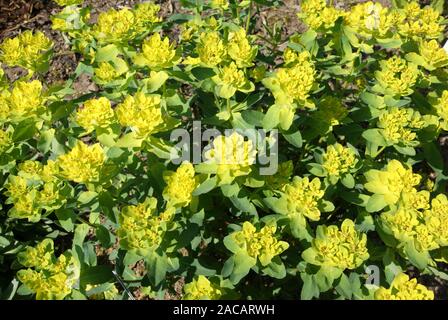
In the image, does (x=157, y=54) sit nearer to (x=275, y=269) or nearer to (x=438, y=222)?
(x=275, y=269)

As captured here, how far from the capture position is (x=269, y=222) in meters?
2.10

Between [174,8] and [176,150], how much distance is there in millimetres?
2701

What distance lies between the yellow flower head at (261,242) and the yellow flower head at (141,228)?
0.35 meters

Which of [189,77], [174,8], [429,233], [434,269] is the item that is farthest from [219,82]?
[174,8]

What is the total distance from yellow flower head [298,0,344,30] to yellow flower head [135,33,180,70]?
823 millimetres

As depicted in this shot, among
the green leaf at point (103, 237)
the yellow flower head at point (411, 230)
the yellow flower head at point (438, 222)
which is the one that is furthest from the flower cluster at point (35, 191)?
the yellow flower head at point (438, 222)

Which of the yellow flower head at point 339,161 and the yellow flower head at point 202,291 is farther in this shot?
the yellow flower head at point 339,161

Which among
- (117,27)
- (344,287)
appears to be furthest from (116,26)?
(344,287)

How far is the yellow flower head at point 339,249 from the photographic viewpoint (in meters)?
1.98

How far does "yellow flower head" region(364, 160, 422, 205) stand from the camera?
2.14 meters

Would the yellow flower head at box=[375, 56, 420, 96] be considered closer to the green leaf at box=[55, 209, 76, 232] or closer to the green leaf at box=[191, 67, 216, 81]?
the green leaf at box=[191, 67, 216, 81]

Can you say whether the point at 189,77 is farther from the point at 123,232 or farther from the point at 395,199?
the point at 395,199

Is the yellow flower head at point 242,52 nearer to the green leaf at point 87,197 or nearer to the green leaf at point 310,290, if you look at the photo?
the green leaf at point 87,197

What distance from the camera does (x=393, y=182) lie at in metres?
2.15
